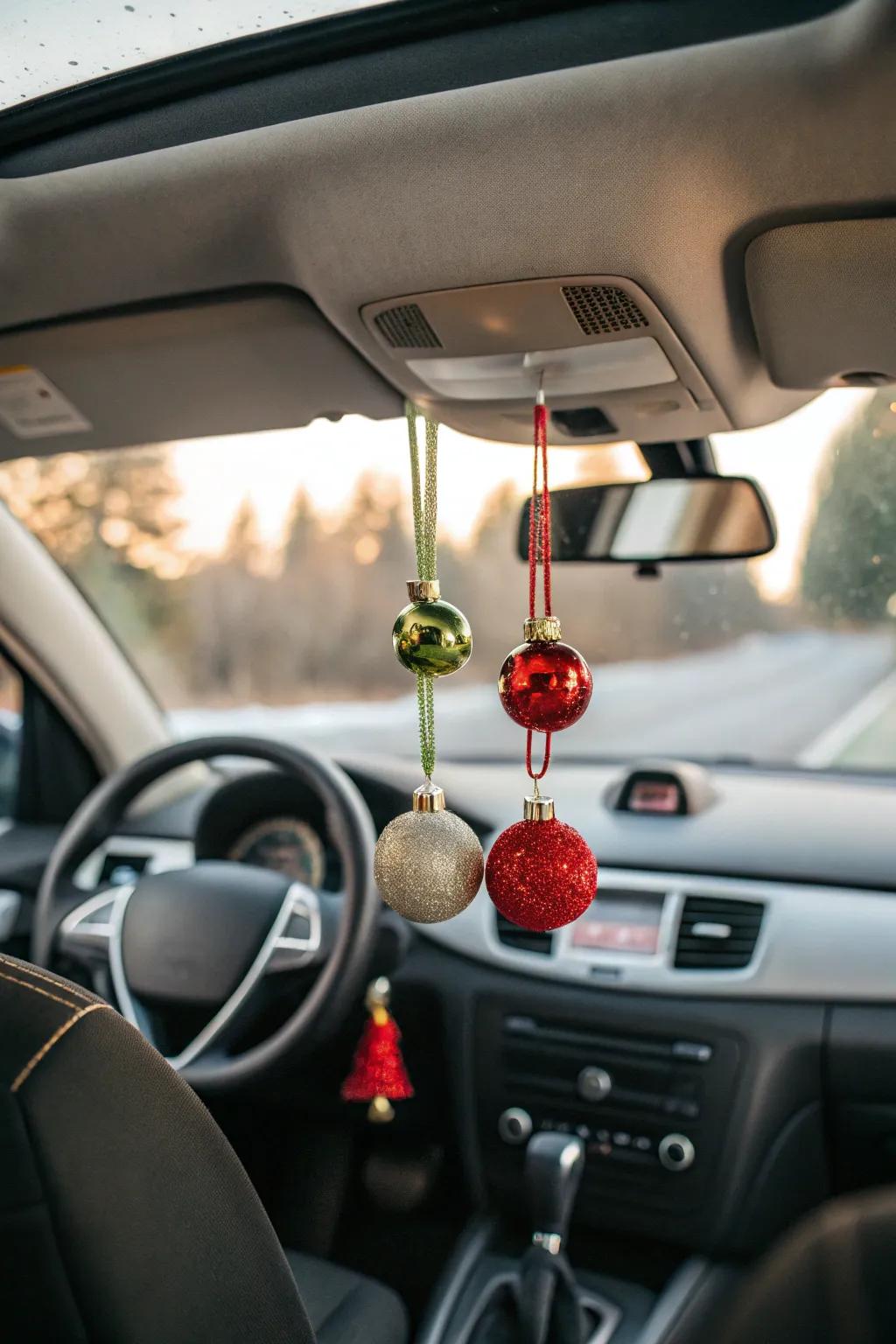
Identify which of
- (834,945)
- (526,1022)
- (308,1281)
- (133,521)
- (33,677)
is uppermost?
(133,521)

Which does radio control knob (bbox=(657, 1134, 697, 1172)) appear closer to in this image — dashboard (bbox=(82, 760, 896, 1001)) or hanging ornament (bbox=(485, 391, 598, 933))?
dashboard (bbox=(82, 760, 896, 1001))

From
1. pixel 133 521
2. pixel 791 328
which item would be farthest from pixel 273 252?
pixel 133 521

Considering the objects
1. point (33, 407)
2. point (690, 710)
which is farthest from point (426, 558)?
point (690, 710)

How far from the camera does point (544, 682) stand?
1.00 meters

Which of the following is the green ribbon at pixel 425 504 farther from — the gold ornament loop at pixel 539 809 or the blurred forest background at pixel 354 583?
the gold ornament loop at pixel 539 809

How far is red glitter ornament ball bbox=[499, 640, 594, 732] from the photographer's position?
1.00 meters

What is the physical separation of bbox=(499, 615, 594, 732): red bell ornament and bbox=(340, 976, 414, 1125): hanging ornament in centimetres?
106

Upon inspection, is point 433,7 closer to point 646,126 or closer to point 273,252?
point 646,126

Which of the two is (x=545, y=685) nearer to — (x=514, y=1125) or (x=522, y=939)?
(x=522, y=939)

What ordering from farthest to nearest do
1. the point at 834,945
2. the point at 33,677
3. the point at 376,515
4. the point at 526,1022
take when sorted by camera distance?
the point at 376,515, the point at 33,677, the point at 526,1022, the point at 834,945

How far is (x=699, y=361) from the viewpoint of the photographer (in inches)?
50.1

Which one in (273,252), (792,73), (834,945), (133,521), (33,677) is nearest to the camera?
(792,73)

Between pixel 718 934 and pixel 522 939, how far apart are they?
0.36 metres

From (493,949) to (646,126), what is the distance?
1.50 meters
